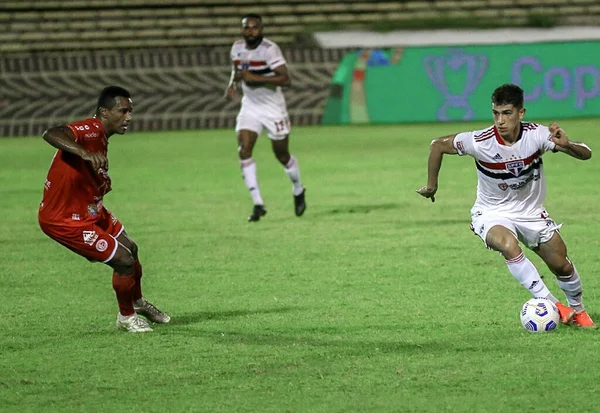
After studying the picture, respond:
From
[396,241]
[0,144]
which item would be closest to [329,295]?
[396,241]

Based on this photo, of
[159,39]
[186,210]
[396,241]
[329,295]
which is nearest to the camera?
[329,295]

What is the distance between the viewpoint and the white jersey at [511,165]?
21.9 ft

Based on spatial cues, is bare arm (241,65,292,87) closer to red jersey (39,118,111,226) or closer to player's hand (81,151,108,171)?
red jersey (39,118,111,226)

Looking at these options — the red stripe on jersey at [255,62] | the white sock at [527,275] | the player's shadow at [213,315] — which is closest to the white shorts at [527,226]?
the white sock at [527,275]

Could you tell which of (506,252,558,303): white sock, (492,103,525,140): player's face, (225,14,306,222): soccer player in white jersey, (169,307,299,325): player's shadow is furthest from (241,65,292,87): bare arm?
(506,252,558,303): white sock

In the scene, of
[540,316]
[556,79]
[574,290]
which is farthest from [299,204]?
[556,79]

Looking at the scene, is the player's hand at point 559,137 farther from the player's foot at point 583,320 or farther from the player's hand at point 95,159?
the player's hand at point 95,159

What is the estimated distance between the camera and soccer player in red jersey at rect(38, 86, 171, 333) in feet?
22.1

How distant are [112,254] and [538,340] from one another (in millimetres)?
2454

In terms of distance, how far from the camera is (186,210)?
12703 mm

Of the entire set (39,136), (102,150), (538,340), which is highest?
(102,150)

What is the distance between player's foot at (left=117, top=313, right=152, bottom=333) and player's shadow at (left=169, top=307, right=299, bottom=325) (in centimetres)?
30

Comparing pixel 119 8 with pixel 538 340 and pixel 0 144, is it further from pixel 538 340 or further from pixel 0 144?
pixel 538 340

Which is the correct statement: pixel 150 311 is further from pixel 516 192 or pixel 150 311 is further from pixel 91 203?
pixel 516 192
